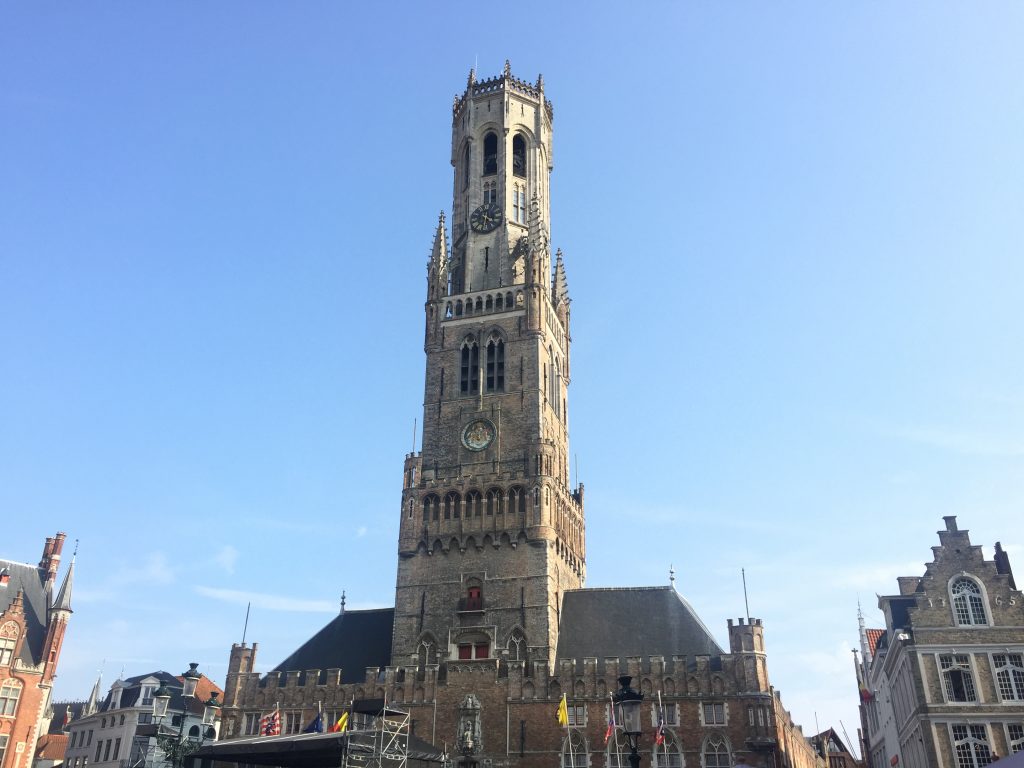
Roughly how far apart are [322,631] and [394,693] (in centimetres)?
1113

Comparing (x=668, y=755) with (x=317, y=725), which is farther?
(x=668, y=755)

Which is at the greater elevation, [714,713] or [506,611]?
[506,611]

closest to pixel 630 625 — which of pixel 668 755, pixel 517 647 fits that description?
pixel 517 647

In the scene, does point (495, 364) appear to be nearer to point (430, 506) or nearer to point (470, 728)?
A: point (430, 506)

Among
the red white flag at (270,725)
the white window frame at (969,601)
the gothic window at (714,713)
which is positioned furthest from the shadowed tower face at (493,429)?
the white window frame at (969,601)

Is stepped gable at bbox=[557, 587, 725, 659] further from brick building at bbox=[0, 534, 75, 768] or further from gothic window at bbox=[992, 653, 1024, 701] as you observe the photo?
brick building at bbox=[0, 534, 75, 768]

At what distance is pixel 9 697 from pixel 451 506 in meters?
37.0

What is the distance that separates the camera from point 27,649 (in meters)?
68.6

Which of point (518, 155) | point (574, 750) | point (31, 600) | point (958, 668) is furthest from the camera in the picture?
point (518, 155)

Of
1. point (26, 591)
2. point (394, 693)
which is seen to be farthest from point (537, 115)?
point (26, 591)

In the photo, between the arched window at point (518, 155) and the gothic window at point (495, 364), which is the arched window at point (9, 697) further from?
the arched window at point (518, 155)

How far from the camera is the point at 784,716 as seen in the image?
5731 cm

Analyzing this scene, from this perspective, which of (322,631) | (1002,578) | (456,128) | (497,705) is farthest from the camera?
(456,128)

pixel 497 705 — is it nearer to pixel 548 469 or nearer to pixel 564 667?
pixel 564 667
